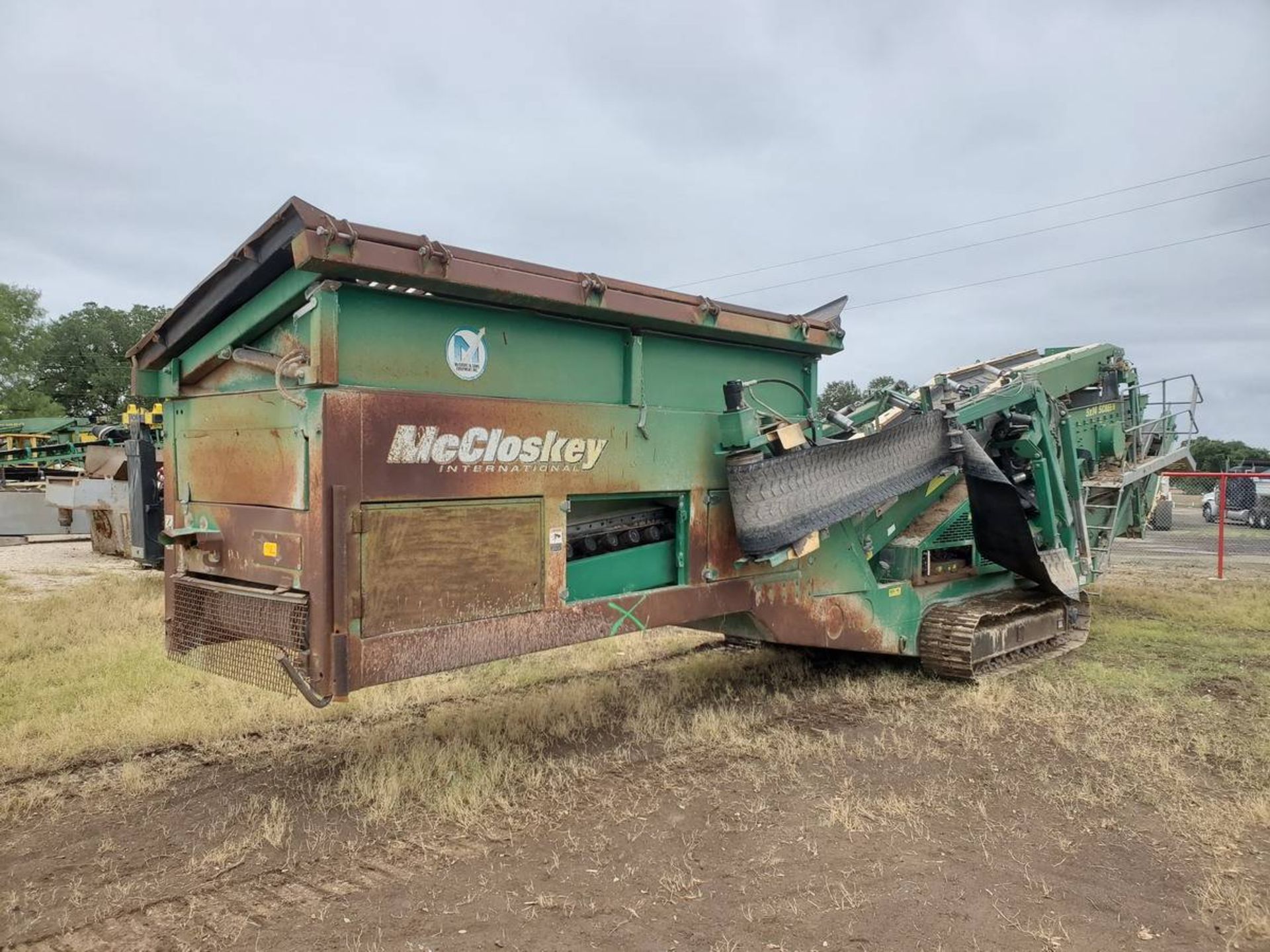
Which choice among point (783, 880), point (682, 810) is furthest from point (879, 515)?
point (783, 880)

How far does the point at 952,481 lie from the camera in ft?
21.1

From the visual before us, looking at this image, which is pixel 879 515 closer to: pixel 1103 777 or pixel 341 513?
pixel 1103 777

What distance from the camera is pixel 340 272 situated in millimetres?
3301

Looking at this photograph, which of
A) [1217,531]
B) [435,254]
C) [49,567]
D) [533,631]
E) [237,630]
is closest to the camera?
[435,254]

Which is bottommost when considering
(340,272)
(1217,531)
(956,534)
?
(1217,531)

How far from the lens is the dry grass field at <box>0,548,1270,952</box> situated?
2871mm

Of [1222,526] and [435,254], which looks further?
[1222,526]

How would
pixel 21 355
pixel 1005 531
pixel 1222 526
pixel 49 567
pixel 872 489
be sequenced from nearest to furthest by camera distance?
pixel 872 489, pixel 1005 531, pixel 1222 526, pixel 49 567, pixel 21 355

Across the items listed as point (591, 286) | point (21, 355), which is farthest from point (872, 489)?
point (21, 355)

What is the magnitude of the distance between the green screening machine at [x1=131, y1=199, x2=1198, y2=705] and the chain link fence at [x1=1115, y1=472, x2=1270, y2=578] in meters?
5.43

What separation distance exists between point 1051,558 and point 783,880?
4.34 meters

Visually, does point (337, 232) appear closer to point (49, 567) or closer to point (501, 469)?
point (501, 469)

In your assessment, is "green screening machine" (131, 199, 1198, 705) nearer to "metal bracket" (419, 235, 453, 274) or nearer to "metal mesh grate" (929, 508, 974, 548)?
"metal bracket" (419, 235, 453, 274)

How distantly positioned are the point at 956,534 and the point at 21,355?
48.5 m
